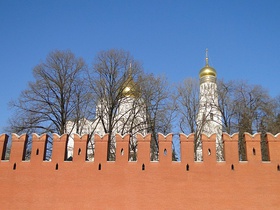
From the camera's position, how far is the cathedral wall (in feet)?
31.0

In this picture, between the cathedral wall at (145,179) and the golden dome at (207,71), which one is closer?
the cathedral wall at (145,179)

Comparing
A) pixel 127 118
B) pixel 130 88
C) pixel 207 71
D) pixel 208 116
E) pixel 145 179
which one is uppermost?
pixel 207 71

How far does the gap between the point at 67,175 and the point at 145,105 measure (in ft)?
34.1

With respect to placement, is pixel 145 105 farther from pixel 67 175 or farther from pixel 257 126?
pixel 67 175

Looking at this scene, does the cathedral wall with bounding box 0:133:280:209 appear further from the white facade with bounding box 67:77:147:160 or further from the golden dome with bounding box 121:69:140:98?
the golden dome with bounding box 121:69:140:98

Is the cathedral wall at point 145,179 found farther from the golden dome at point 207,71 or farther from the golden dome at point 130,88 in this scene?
the golden dome at point 207,71

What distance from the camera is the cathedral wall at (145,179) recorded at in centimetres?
944

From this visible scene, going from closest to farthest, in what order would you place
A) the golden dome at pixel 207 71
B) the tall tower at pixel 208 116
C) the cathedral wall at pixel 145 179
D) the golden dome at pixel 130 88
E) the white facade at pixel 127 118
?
the cathedral wall at pixel 145 179
the white facade at pixel 127 118
the golden dome at pixel 130 88
the tall tower at pixel 208 116
the golden dome at pixel 207 71

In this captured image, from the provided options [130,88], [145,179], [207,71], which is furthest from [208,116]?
[145,179]

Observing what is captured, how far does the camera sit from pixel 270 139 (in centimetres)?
996

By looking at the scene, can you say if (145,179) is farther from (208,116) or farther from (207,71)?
(207,71)

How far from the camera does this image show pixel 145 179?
971cm

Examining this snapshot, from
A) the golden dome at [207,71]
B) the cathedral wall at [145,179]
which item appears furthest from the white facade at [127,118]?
the golden dome at [207,71]

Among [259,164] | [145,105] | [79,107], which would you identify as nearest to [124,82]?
[145,105]
